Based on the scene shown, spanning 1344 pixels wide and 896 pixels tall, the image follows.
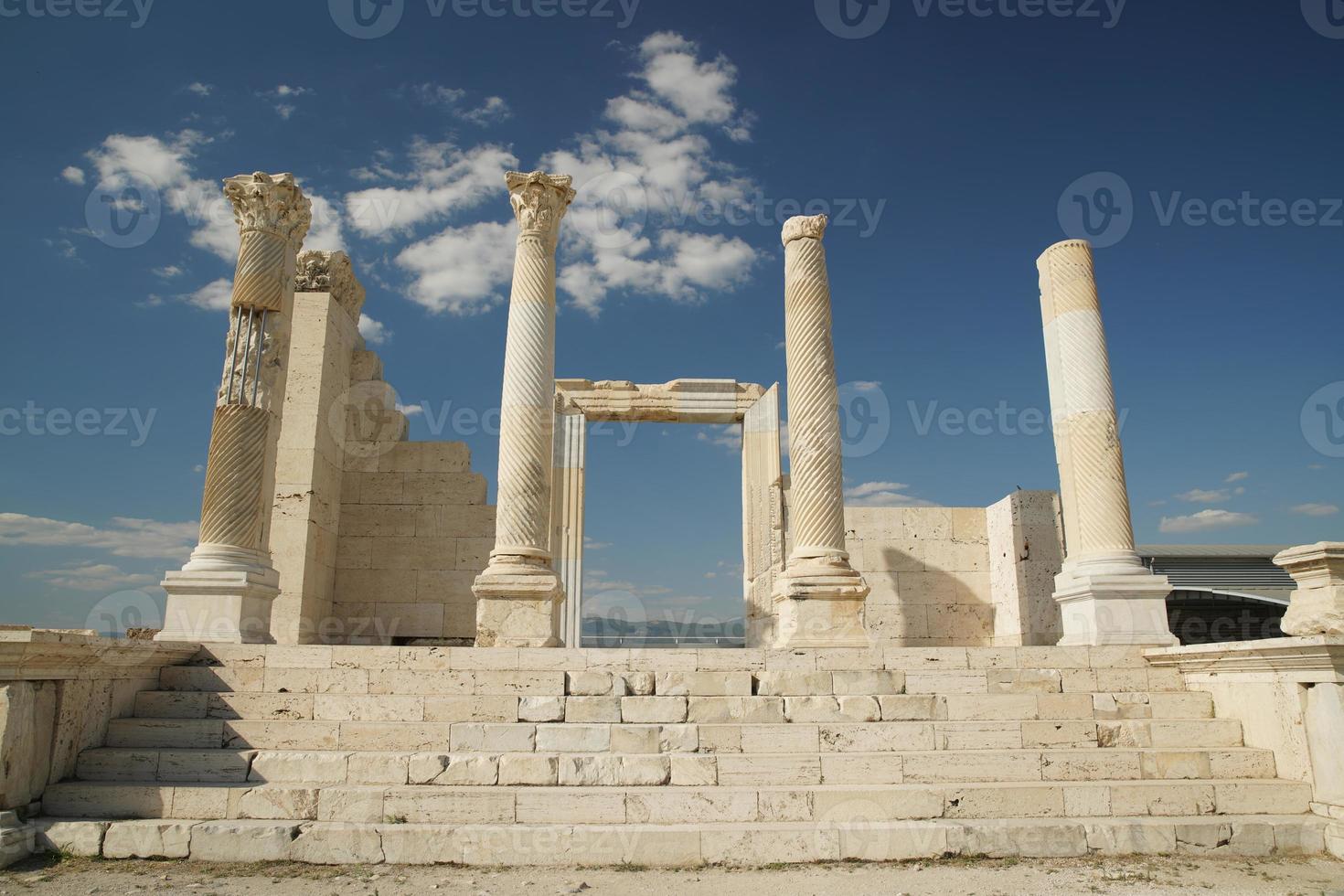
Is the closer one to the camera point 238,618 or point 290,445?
point 238,618

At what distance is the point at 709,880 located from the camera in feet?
21.0

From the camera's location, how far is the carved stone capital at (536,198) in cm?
1361

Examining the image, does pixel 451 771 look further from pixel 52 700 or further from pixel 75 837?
pixel 52 700

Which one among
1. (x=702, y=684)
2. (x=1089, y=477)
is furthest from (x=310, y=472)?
(x=1089, y=477)

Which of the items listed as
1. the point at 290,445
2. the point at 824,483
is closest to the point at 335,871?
the point at 824,483

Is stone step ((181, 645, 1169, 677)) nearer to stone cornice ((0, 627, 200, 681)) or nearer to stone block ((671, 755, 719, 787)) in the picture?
stone cornice ((0, 627, 200, 681))

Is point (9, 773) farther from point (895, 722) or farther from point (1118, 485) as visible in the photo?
point (1118, 485)

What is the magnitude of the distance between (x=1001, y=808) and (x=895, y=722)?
4.69 ft

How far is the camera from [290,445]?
15.1 m

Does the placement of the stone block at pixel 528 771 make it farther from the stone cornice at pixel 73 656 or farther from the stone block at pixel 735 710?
the stone cornice at pixel 73 656

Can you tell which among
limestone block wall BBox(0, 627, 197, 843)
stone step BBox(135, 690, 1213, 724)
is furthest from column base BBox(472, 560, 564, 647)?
limestone block wall BBox(0, 627, 197, 843)

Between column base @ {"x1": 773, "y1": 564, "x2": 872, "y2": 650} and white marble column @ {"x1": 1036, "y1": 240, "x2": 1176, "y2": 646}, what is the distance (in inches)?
124

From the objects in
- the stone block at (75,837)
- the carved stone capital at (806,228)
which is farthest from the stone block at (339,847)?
the carved stone capital at (806,228)

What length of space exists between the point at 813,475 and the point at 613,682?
505 centimetres
